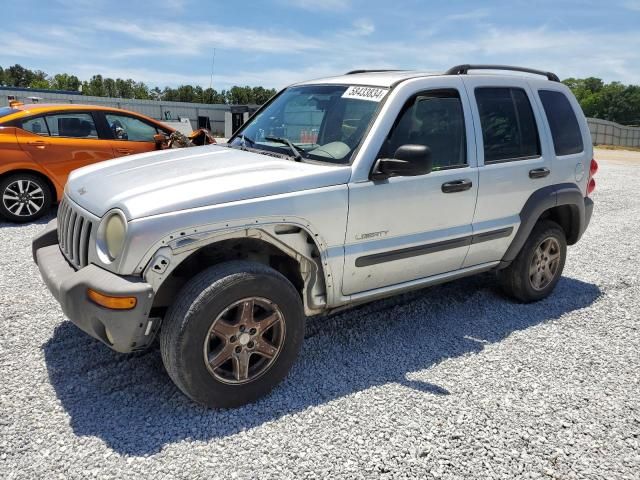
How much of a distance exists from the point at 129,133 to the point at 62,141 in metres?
0.98

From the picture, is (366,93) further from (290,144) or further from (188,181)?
(188,181)

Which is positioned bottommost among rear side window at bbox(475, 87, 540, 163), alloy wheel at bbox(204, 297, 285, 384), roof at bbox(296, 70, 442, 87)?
alloy wheel at bbox(204, 297, 285, 384)

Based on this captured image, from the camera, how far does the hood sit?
274 centimetres

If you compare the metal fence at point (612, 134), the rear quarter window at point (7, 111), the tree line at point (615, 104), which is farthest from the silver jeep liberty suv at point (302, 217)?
the tree line at point (615, 104)

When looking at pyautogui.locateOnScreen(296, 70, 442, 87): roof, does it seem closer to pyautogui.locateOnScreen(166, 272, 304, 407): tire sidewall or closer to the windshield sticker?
the windshield sticker

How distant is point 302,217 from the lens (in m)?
3.02

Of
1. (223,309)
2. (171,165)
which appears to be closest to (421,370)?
(223,309)

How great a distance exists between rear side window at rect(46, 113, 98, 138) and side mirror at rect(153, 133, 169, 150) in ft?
2.76

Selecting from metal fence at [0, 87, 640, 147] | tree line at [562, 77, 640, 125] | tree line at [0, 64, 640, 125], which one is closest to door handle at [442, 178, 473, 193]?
metal fence at [0, 87, 640, 147]

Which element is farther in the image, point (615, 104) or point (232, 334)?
point (615, 104)

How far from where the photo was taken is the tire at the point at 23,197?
6.94 metres

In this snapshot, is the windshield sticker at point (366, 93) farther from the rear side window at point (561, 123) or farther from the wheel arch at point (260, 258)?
the rear side window at point (561, 123)

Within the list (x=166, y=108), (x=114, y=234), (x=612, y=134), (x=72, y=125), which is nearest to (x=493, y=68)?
(x=114, y=234)

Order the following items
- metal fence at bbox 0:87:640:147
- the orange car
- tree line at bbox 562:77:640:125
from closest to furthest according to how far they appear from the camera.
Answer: the orange car → metal fence at bbox 0:87:640:147 → tree line at bbox 562:77:640:125
